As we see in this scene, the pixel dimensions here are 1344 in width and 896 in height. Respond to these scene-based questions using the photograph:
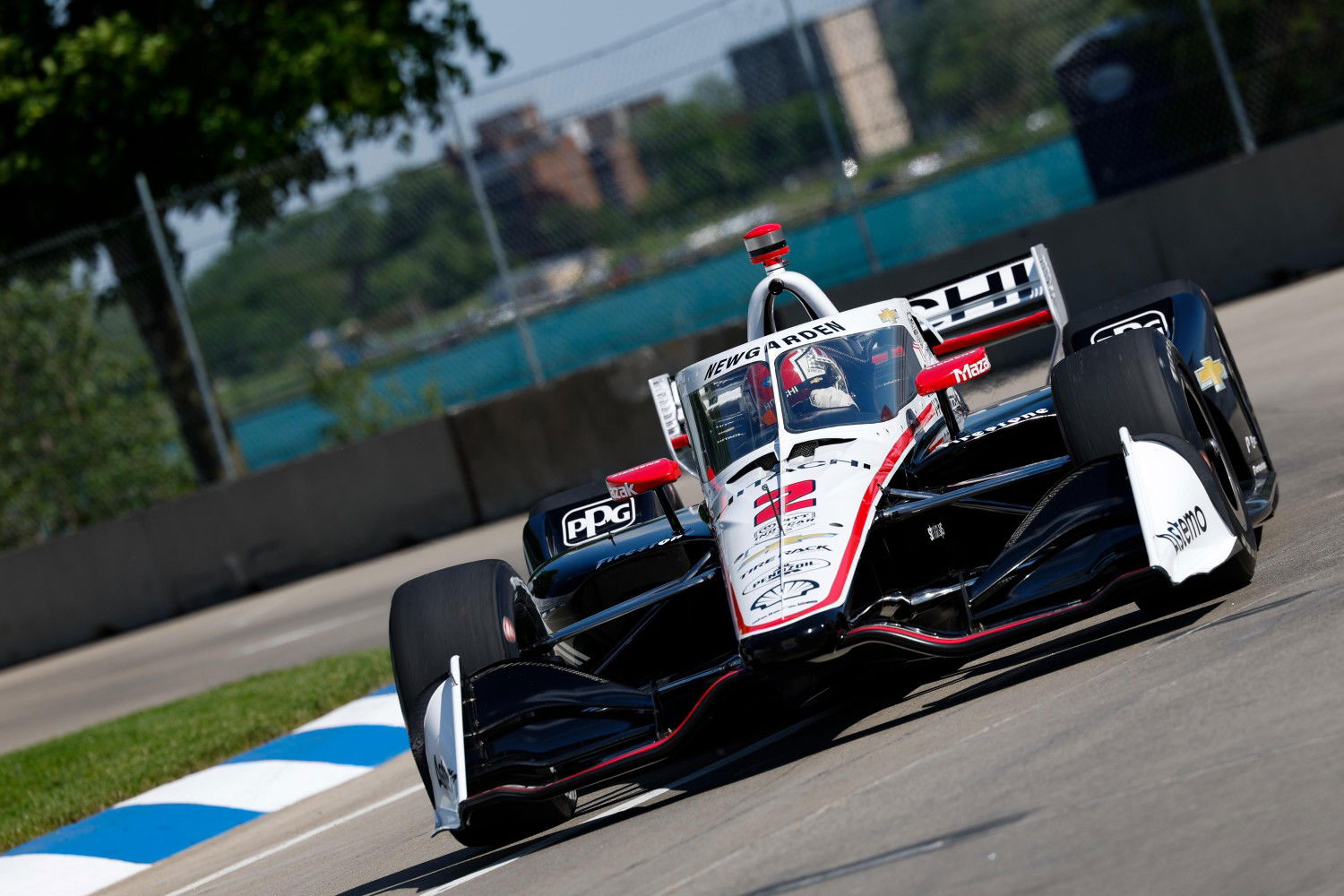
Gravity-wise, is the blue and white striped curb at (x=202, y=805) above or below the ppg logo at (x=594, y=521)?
below

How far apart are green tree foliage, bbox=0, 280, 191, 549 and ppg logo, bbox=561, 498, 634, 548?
8523mm

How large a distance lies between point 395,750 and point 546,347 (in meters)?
7.67

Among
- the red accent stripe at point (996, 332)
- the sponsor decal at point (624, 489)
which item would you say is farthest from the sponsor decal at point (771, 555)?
the red accent stripe at point (996, 332)

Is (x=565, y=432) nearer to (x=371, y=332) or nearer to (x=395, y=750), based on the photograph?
(x=371, y=332)

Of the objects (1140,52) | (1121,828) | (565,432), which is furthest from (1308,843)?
(1140,52)

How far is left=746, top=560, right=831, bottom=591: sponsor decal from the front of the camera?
5.23 metres

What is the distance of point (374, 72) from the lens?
18.7 m

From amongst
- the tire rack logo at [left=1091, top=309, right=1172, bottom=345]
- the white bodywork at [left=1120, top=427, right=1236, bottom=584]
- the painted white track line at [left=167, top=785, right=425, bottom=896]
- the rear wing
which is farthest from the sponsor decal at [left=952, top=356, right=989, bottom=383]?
A: the painted white track line at [left=167, top=785, right=425, bottom=896]

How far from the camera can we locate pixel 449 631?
5.94 metres

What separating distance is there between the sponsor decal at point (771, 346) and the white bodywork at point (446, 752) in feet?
5.40

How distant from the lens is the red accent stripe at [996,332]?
763 cm

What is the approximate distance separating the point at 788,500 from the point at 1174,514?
126 cm

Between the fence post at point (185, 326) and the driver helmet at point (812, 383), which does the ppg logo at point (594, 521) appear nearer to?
the driver helmet at point (812, 383)

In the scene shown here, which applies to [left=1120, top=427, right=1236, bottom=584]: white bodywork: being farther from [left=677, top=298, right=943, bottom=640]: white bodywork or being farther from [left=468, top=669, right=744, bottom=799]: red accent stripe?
[left=468, top=669, right=744, bottom=799]: red accent stripe
